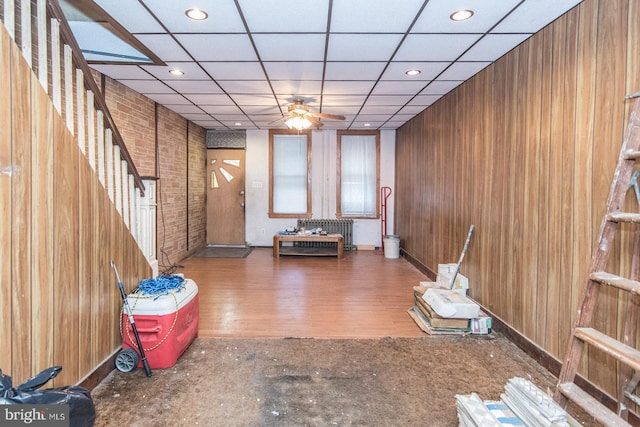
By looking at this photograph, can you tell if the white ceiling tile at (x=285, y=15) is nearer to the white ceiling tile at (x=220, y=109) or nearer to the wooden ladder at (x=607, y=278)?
the wooden ladder at (x=607, y=278)

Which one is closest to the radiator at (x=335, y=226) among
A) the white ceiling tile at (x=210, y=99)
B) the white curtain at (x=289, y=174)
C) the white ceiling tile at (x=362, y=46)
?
the white curtain at (x=289, y=174)

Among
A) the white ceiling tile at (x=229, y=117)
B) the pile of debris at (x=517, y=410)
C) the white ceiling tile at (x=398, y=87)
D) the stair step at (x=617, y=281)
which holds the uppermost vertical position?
the white ceiling tile at (x=229, y=117)

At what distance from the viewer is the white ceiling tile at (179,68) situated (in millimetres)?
3584

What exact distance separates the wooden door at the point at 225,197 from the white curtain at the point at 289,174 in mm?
791

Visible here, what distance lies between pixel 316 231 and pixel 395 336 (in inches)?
160

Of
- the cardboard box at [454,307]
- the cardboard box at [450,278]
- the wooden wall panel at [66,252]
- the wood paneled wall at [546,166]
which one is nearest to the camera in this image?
the wooden wall panel at [66,252]

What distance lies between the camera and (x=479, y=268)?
3.71 m

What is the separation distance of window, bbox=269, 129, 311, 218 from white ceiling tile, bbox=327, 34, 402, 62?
4336mm

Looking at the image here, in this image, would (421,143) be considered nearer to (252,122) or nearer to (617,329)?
(252,122)

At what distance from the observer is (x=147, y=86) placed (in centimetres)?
436

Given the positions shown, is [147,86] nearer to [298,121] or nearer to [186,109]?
[186,109]

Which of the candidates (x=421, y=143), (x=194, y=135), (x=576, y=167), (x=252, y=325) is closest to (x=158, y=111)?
(x=194, y=135)

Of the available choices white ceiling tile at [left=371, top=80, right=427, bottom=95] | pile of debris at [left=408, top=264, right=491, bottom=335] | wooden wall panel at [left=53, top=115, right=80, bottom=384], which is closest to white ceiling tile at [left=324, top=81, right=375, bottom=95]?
white ceiling tile at [left=371, top=80, right=427, bottom=95]

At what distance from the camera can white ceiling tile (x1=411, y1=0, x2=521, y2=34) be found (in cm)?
238
